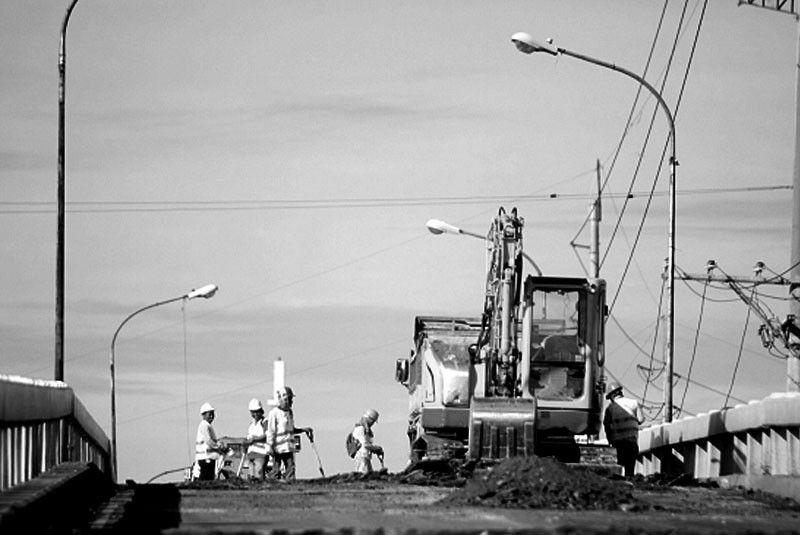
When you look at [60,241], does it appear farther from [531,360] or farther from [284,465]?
[531,360]

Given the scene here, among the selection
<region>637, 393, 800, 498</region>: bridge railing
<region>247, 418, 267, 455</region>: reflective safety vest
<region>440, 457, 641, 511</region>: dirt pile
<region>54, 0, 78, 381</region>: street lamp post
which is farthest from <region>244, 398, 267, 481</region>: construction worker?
<region>440, 457, 641, 511</region>: dirt pile

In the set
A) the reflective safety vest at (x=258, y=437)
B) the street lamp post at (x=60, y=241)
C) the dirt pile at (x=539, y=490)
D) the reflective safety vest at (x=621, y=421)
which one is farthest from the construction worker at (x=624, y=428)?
the dirt pile at (x=539, y=490)

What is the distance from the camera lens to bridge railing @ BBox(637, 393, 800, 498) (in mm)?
23016

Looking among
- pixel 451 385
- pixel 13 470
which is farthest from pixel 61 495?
pixel 451 385

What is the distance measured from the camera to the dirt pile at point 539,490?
770 inches

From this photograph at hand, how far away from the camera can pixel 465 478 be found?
26797 millimetres

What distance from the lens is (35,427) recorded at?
1934 cm

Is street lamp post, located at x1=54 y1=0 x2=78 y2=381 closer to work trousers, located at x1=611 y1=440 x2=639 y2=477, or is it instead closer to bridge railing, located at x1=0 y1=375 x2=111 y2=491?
bridge railing, located at x1=0 y1=375 x2=111 y2=491

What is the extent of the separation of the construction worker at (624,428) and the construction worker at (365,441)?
4.46 m

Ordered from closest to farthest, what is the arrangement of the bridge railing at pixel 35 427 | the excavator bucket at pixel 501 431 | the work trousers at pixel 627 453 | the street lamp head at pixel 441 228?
the bridge railing at pixel 35 427 → the excavator bucket at pixel 501 431 → the work trousers at pixel 627 453 → the street lamp head at pixel 441 228

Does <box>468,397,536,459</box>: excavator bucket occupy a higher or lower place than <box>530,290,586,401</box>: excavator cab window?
lower

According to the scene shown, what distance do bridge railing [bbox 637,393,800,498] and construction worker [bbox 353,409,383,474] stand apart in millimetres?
5521

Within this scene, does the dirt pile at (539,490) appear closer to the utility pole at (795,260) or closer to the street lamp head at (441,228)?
the utility pole at (795,260)

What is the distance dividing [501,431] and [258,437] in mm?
6333
